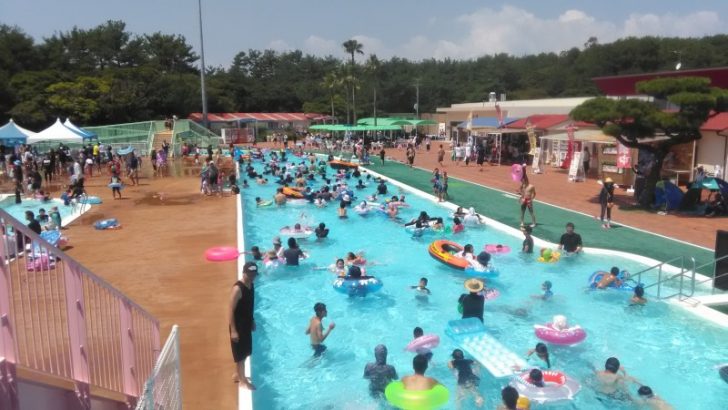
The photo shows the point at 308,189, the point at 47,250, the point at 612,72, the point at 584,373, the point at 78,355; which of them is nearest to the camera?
the point at 47,250

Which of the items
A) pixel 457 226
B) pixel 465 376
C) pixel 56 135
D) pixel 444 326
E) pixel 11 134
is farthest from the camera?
pixel 56 135

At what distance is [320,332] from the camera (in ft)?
26.6

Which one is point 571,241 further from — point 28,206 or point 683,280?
point 28,206

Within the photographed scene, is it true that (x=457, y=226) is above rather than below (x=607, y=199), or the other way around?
below

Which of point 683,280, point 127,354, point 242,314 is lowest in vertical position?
point 683,280

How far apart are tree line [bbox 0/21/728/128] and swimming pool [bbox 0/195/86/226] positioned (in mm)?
28045

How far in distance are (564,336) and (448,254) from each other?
13.3ft

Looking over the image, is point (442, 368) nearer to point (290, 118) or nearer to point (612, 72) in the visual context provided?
point (290, 118)

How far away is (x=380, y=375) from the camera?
7.01 metres

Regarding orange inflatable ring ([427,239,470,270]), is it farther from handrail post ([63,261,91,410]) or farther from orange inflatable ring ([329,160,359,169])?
orange inflatable ring ([329,160,359,169])

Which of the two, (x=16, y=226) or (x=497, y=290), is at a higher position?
(x=16, y=226)

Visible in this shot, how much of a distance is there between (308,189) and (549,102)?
24665mm

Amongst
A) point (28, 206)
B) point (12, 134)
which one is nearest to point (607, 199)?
point (28, 206)

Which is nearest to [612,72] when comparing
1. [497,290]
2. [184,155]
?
[184,155]
